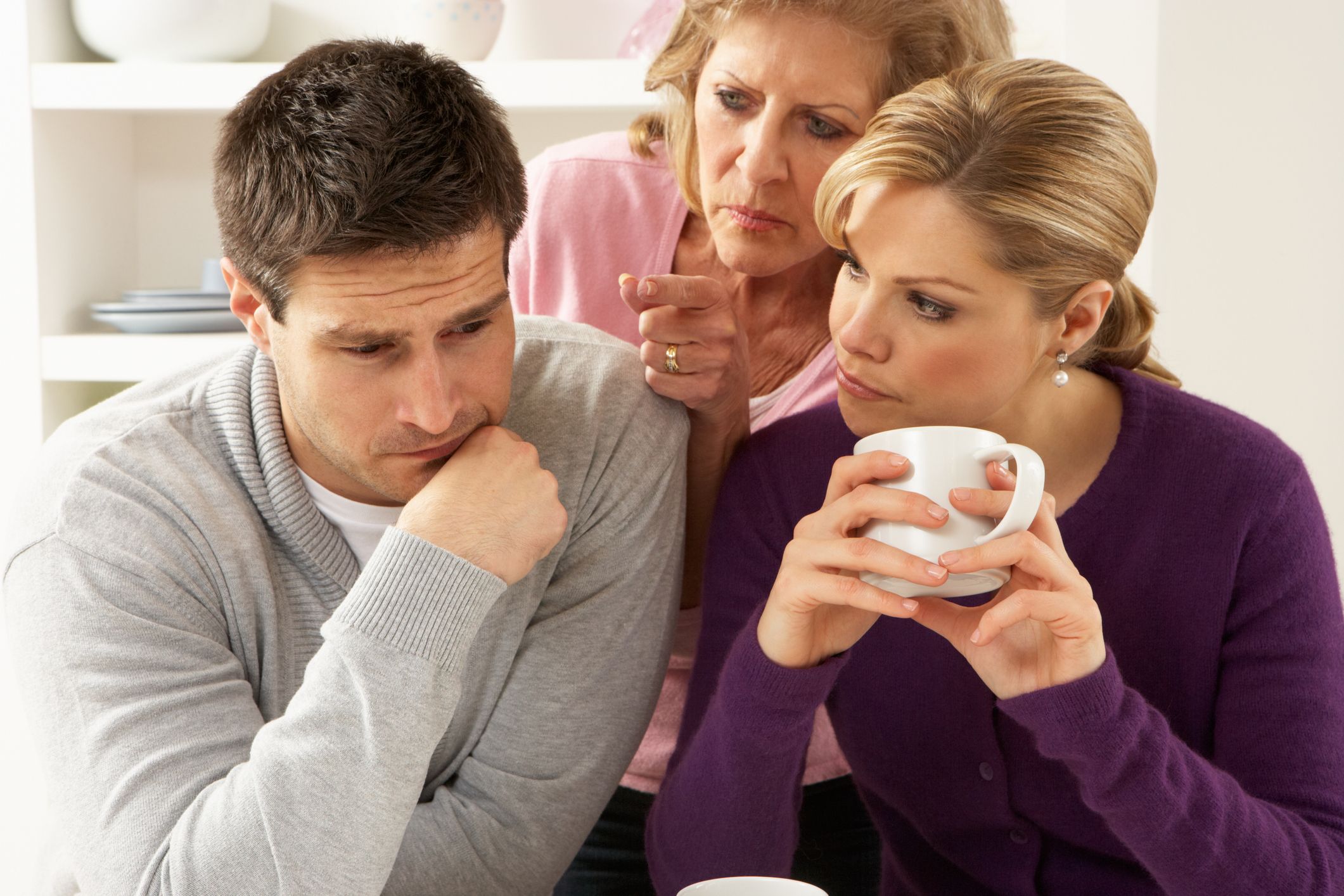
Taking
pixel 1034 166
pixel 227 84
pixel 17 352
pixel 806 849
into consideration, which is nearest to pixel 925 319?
pixel 1034 166

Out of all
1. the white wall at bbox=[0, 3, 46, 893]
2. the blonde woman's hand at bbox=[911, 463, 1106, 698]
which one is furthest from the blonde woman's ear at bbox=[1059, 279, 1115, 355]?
the white wall at bbox=[0, 3, 46, 893]

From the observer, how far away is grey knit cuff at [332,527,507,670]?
106 centimetres

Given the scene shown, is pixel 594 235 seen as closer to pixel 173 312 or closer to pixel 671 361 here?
pixel 671 361

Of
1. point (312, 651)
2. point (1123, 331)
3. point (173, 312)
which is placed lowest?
point (173, 312)

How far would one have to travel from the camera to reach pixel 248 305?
48.9 inches

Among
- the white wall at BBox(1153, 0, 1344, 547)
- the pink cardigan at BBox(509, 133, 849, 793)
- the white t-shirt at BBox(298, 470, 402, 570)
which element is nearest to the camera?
the white t-shirt at BBox(298, 470, 402, 570)

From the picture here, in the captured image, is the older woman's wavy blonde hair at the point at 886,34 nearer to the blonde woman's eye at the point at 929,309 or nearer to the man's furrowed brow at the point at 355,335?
the blonde woman's eye at the point at 929,309

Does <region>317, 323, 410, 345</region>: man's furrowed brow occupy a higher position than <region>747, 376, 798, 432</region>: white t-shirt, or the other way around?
<region>317, 323, 410, 345</region>: man's furrowed brow

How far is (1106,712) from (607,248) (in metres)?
0.93

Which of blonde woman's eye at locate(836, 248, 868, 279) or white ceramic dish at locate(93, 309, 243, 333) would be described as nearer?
blonde woman's eye at locate(836, 248, 868, 279)

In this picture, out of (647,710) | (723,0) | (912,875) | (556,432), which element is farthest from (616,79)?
(912,875)

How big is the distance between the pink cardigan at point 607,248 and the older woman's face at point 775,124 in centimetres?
17

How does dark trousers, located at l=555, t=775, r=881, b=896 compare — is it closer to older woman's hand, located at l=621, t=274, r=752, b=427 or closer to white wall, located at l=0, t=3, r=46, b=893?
older woman's hand, located at l=621, t=274, r=752, b=427

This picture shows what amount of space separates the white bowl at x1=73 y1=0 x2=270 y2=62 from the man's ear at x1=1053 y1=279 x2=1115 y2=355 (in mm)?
1659
